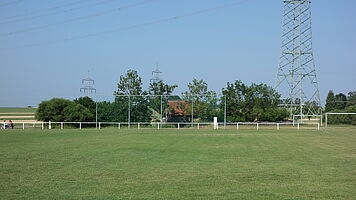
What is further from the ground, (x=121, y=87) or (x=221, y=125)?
(x=121, y=87)

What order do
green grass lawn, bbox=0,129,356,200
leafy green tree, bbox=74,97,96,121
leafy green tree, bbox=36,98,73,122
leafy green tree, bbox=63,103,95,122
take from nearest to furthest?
green grass lawn, bbox=0,129,356,200 < leafy green tree, bbox=63,103,95,122 < leafy green tree, bbox=36,98,73,122 < leafy green tree, bbox=74,97,96,121

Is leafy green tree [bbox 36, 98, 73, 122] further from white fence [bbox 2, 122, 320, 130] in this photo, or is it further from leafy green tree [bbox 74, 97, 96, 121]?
leafy green tree [bbox 74, 97, 96, 121]

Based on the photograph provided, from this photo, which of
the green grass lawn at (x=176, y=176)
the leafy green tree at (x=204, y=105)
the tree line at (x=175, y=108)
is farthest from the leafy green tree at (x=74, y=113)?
the green grass lawn at (x=176, y=176)

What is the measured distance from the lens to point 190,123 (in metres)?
50.6

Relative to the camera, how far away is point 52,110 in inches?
2132

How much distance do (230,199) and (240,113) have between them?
166 feet

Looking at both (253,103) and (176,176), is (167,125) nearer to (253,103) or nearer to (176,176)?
(253,103)

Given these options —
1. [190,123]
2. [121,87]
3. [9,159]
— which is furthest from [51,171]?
[121,87]

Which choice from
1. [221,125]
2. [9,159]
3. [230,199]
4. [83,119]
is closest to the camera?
[230,199]

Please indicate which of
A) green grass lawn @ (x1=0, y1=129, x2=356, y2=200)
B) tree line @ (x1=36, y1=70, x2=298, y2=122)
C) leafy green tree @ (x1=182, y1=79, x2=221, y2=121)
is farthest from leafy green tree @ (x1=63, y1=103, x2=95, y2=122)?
green grass lawn @ (x1=0, y1=129, x2=356, y2=200)

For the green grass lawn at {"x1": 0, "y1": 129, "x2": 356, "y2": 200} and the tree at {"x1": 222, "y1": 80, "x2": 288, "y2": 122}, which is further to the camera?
the tree at {"x1": 222, "y1": 80, "x2": 288, "y2": 122}

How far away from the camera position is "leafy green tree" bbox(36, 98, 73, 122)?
177ft

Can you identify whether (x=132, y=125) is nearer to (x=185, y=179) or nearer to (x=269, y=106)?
(x=269, y=106)

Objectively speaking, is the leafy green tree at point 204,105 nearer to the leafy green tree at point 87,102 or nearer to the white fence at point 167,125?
the white fence at point 167,125
